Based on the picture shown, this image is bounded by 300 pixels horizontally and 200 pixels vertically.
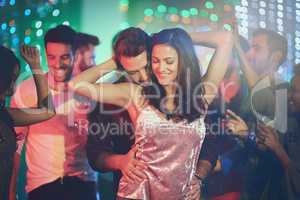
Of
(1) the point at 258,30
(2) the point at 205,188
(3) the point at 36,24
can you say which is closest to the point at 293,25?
(1) the point at 258,30

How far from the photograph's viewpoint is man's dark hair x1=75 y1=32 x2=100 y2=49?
2.50 m

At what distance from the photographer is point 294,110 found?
273 cm

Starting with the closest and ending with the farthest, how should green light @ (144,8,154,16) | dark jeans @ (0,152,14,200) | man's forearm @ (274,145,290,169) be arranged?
1. dark jeans @ (0,152,14,200)
2. green light @ (144,8,154,16)
3. man's forearm @ (274,145,290,169)

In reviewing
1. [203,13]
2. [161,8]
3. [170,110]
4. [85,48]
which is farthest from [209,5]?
[85,48]

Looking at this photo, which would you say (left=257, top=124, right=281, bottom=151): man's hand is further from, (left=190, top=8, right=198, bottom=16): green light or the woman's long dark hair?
(left=190, top=8, right=198, bottom=16): green light

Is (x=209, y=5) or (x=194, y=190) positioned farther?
(x=209, y=5)

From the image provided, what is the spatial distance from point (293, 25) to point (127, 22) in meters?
1.14

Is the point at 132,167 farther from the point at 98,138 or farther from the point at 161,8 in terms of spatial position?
the point at 161,8

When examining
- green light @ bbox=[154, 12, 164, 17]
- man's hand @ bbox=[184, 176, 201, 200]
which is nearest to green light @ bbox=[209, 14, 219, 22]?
green light @ bbox=[154, 12, 164, 17]

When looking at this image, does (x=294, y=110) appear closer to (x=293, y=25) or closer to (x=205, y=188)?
(x=293, y=25)

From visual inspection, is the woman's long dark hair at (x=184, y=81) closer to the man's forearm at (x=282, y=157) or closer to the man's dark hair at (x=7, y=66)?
the man's forearm at (x=282, y=157)

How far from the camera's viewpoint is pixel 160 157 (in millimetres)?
2408

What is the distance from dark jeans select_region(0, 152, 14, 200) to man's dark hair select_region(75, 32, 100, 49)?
0.76 meters

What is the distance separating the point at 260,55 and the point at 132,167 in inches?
43.1
